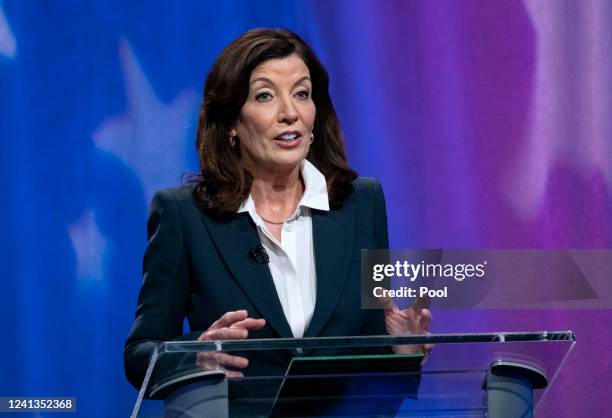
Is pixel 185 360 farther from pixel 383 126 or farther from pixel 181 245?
pixel 383 126

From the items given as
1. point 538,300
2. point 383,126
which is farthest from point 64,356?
point 538,300

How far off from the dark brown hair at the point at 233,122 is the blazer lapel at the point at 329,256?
0.17 ft

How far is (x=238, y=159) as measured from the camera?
273cm

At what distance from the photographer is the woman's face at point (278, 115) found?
2607mm

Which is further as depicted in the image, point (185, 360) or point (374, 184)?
point (374, 184)

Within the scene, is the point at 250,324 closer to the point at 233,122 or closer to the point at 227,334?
the point at 227,334

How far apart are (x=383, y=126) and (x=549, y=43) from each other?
0.63 metres

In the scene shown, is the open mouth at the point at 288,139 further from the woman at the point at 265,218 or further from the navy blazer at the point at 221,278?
the navy blazer at the point at 221,278

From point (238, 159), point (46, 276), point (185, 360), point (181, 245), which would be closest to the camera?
point (185, 360)

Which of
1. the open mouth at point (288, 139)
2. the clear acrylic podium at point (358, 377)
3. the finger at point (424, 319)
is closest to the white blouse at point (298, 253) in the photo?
the open mouth at point (288, 139)

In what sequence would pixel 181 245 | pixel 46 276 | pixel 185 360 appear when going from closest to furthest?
1. pixel 185 360
2. pixel 181 245
3. pixel 46 276

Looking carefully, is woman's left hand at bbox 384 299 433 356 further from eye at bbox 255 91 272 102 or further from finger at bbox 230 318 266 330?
eye at bbox 255 91 272 102

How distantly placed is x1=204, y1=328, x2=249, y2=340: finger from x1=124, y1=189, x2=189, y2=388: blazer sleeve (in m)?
0.64

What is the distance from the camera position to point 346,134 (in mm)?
3553
